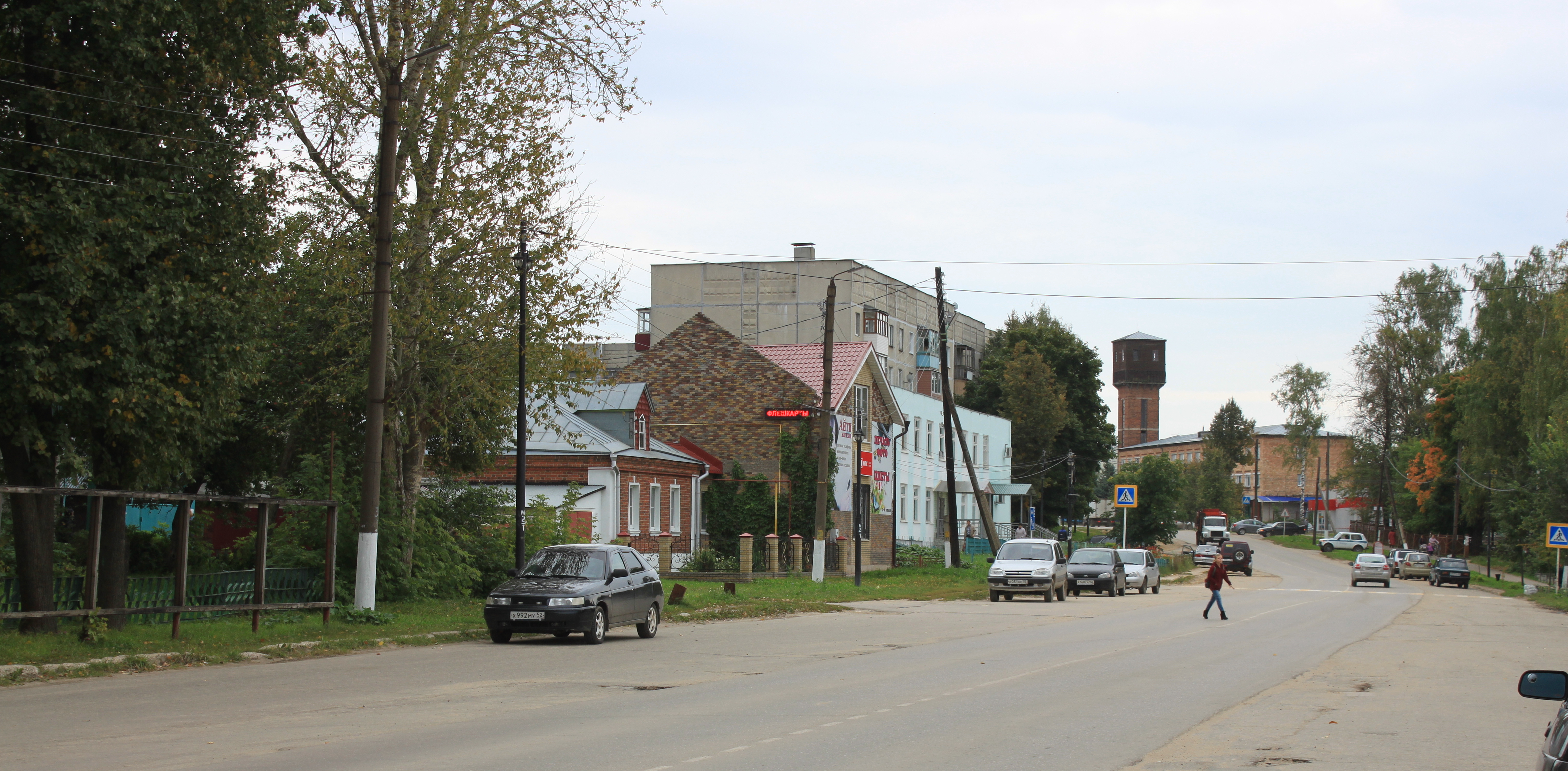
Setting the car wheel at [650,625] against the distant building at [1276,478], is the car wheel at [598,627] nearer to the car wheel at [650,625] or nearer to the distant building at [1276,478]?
the car wheel at [650,625]

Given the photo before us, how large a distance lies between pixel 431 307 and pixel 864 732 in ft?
51.9

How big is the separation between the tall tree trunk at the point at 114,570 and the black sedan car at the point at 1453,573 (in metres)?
53.2

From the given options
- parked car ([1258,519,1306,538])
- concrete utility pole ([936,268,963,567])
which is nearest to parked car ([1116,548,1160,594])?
concrete utility pole ([936,268,963,567])

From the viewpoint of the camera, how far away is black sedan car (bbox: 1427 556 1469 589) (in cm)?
5634

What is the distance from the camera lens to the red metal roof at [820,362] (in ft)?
174

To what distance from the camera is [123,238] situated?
16312 mm

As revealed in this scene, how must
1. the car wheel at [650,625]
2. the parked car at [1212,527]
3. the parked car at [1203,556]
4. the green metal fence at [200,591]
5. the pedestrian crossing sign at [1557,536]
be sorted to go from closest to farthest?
the green metal fence at [200,591] < the car wheel at [650,625] < the pedestrian crossing sign at [1557,536] < the parked car at [1203,556] < the parked car at [1212,527]

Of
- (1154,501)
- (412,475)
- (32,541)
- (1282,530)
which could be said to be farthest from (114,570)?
(1282,530)

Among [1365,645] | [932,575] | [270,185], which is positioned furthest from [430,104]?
[932,575]

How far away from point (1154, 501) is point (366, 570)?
61.4m

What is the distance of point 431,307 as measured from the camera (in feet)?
80.4

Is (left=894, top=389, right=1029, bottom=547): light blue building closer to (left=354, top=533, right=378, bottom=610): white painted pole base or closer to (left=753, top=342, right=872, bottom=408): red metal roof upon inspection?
(left=753, top=342, right=872, bottom=408): red metal roof

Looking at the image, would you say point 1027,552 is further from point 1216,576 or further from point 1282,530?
point 1282,530

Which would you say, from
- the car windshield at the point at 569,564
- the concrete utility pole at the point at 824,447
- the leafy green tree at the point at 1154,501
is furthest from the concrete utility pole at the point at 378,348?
the leafy green tree at the point at 1154,501
